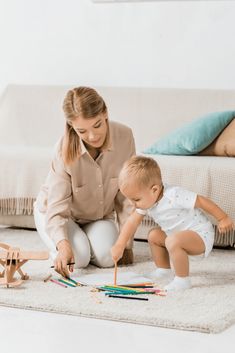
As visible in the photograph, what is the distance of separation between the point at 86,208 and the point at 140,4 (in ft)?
5.68

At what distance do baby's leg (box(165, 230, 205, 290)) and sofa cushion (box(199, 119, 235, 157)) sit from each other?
0.95 meters

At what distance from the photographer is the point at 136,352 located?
2023 mm

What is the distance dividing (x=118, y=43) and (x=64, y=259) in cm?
207

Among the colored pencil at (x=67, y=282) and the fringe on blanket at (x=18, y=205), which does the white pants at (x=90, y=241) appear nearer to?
the colored pencil at (x=67, y=282)

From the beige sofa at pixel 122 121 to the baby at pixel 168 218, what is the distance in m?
0.53

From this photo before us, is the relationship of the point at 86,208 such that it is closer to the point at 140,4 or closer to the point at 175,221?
the point at 175,221

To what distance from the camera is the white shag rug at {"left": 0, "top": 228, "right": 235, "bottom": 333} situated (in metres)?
2.28

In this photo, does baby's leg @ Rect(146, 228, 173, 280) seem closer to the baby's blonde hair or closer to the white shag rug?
the white shag rug

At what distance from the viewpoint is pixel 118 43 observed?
4539 millimetres

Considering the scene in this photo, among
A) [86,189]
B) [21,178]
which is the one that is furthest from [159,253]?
[21,178]

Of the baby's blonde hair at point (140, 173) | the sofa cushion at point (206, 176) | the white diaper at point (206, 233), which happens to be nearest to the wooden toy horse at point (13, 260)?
the baby's blonde hair at point (140, 173)

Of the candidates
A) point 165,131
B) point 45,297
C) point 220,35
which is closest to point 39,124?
point 165,131

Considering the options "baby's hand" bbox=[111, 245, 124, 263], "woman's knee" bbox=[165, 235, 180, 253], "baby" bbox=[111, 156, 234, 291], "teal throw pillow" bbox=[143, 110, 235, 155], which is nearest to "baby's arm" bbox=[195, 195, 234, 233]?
"baby" bbox=[111, 156, 234, 291]

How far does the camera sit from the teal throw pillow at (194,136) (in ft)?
11.9
